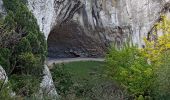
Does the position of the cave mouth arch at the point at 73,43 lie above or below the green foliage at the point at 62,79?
above

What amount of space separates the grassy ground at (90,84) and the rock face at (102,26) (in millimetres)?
3103

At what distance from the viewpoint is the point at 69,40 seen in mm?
46688

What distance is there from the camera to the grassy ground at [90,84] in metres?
24.1

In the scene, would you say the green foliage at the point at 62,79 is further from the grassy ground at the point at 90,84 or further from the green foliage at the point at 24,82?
the green foliage at the point at 24,82

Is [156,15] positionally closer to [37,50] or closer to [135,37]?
[135,37]

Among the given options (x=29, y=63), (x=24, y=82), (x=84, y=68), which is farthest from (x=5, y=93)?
(x=84, y=68)

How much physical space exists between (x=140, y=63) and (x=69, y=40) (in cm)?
1634

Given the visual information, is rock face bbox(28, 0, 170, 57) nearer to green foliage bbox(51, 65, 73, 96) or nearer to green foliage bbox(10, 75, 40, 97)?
green foliage bbox(51, 65, 73, 96)

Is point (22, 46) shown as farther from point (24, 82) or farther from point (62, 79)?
point (62, 79)

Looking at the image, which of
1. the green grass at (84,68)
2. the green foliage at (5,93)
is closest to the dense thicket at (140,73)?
the green grass at (84,68)

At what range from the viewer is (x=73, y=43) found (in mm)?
47125

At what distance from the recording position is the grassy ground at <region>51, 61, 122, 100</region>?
24.1 meters

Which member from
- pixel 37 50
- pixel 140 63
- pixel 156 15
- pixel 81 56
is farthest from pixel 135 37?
pixel 37 50

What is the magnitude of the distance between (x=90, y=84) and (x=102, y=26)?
15584 mm
